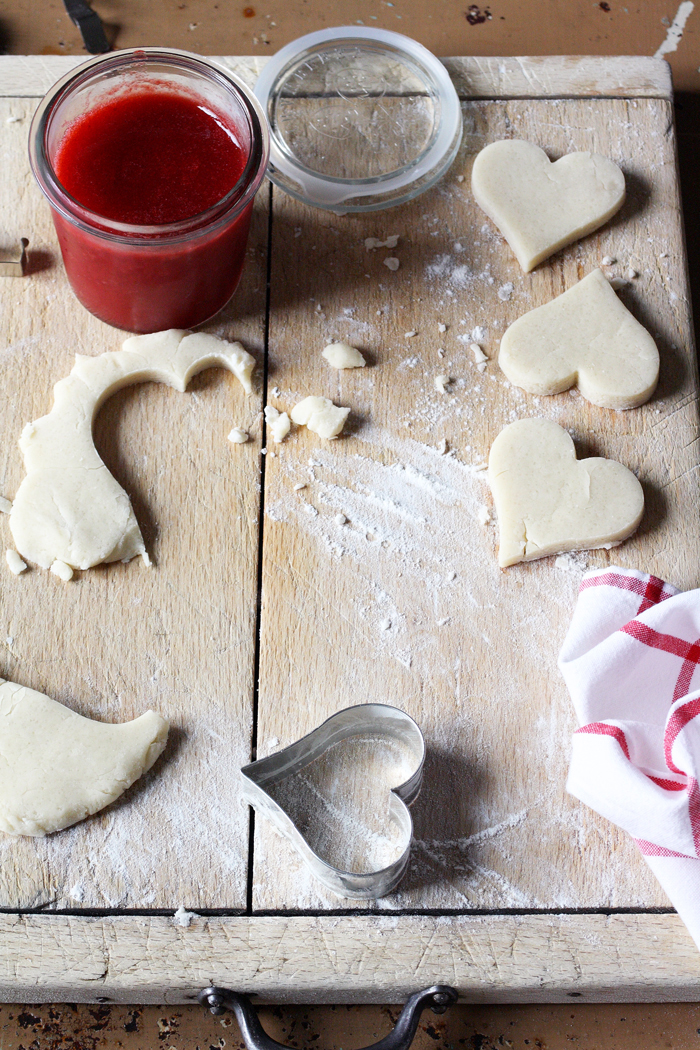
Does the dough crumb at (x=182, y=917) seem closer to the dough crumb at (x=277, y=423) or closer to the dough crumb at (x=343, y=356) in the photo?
the dough crumb at (x=277, y=423)

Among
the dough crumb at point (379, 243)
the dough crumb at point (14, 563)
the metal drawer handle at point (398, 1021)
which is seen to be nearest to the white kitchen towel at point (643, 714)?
the metal drawer handle at point (398, 1021)

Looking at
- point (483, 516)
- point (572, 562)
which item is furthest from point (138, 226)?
point (572, 562)

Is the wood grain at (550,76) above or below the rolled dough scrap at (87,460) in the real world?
above

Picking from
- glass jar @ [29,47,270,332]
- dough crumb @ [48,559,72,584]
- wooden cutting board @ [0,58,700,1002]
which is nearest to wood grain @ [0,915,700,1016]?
wooden cutting board @ [0,58,700,1002]

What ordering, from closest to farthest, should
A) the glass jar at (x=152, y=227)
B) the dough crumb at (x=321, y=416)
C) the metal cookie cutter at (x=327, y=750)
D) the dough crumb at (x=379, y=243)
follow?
the metal cookie cutter at (x=327, y=750) → the glass jar at (x=152, y=227) → the dough crumb at (x=321, y=416) → the dough crumb at (x=379, y=243)

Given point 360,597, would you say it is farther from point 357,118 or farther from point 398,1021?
point 357,118

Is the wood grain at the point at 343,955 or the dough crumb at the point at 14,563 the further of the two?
the dough crumb at the point at 14,563
